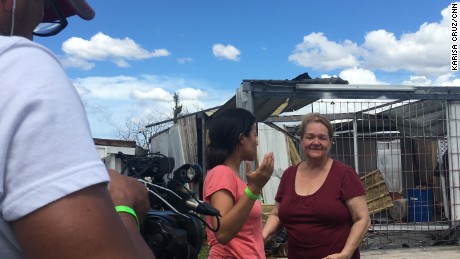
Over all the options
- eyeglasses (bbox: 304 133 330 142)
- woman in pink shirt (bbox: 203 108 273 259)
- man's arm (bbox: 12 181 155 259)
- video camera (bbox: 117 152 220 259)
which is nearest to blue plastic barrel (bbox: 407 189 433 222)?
eyeglasses (bbox: 304 133 330 142)

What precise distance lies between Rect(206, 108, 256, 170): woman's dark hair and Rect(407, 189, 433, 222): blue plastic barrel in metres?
5.29

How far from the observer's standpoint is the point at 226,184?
8.36ft

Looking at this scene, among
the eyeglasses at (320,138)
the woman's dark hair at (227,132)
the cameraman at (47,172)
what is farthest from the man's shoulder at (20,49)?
the eyeglasses at (320,138)

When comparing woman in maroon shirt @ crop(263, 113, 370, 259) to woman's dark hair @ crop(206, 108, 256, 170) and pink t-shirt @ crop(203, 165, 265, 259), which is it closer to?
pink t-shirt @ crop(203, 165, 265, 259)

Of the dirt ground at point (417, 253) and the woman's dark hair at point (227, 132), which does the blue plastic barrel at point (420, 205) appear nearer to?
the dirt ground at point (417, 253)

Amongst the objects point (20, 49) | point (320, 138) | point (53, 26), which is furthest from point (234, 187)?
point (20, 49)

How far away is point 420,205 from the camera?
23.9ft

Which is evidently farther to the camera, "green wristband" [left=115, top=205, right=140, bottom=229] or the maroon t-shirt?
the maroon t-shirt

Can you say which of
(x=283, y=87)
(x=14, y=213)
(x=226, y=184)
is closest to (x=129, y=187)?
(x=14, y=213)

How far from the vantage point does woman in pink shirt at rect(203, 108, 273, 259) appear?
238 centimetres

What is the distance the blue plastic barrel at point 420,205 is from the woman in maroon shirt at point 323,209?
4490 mm

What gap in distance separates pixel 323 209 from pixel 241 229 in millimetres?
764

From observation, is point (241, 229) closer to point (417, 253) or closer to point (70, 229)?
point (70, 229)

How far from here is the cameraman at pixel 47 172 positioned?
63 cm
